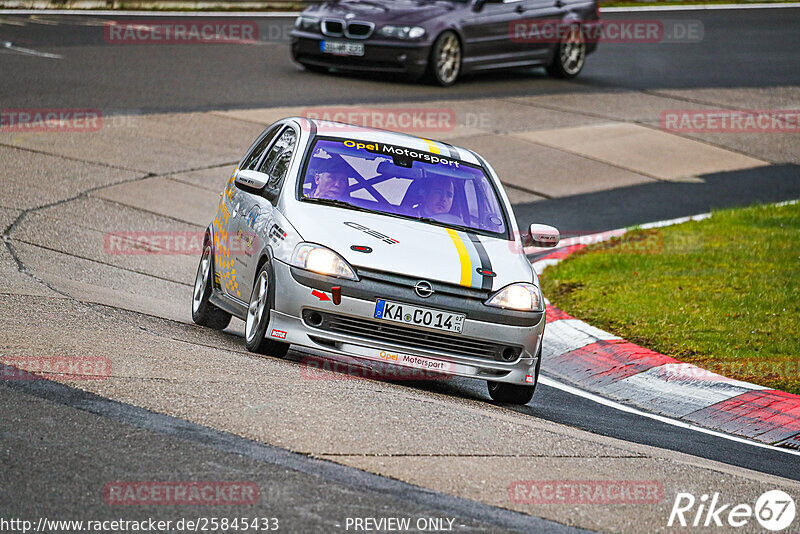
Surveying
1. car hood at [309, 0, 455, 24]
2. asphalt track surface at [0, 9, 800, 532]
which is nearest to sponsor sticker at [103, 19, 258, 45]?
asphalt track surface at [0, 9, 800, 532]

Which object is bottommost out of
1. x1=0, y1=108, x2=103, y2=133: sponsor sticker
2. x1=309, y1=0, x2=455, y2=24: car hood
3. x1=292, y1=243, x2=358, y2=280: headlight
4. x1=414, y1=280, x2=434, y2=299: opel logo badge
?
x1=0, y1=108, x2=103, y2=133: sponsor sticker

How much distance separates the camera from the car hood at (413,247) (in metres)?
7.57

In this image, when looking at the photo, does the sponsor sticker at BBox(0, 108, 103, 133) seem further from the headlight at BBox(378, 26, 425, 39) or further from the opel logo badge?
the opel logo badge

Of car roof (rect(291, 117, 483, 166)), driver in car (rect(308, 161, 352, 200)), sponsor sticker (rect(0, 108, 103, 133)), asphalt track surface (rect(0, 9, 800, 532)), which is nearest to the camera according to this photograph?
asphalt track surface (rect(0, 9, 800, 532))

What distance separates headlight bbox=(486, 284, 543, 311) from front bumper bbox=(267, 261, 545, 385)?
13 centimetres

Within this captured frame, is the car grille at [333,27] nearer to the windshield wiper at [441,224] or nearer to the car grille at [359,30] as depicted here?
the car grille at [359,30]

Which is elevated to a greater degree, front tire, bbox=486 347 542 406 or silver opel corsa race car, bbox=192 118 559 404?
silver opel corsa race car, bbox=192 118 559 404

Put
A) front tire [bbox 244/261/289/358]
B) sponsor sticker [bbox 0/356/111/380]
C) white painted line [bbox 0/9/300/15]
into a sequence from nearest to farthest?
sponsor sticker [bbox 0/356/111/380], front tire [bbox 244/261/289/358], white painted line [bbox 0/9/300/15]

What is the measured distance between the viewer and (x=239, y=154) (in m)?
15.7

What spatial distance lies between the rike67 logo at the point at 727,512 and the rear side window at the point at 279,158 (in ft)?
12.8

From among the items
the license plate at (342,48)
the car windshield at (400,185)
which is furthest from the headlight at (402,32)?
the car windshield at (400,185)

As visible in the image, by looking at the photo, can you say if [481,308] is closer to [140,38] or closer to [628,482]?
[628,482]

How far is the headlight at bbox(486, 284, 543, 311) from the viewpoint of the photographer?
7680mm

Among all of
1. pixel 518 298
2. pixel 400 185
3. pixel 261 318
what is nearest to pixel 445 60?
pixel 400 185
